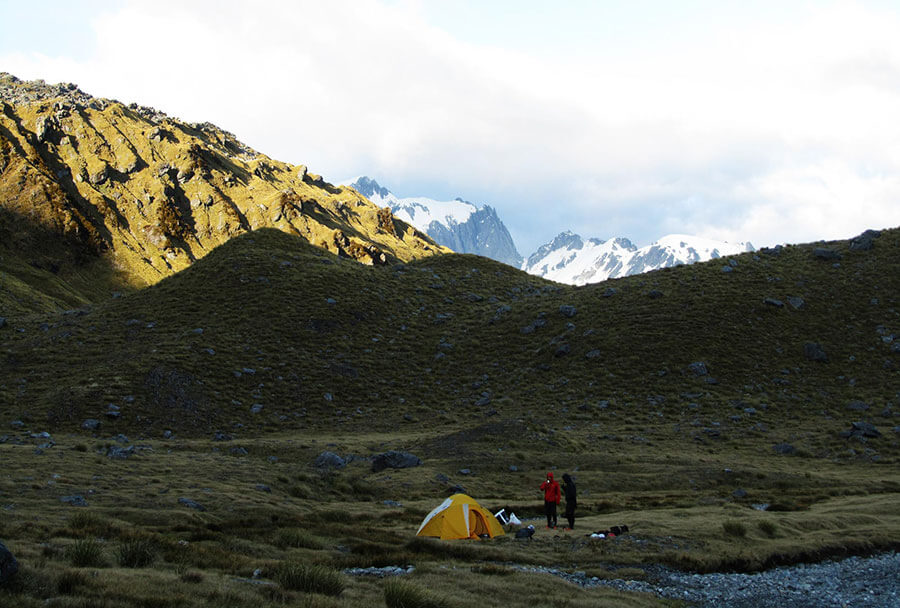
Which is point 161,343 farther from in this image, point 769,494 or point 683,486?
point 769,494

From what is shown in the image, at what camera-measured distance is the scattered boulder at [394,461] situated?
3894 centimetres

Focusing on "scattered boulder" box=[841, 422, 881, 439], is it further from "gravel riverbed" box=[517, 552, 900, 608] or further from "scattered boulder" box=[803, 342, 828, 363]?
"gravel riverbed" box=[517, 552, 900, 608]

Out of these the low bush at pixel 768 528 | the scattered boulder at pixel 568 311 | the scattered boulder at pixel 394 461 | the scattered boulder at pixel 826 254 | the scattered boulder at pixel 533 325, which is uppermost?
the scattered boulder at pixel 826 254

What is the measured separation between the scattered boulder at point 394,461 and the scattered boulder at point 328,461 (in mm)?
2136

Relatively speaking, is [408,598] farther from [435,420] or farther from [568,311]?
[568,311]

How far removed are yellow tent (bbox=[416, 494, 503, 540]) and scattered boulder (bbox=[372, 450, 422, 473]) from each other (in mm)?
13117

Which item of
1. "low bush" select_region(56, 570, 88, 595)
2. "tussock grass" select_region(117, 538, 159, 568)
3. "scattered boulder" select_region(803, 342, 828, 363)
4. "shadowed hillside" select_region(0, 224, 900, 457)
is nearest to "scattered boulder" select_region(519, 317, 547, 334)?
"shadowed hillside" select_region(0, 224, 900, 457)

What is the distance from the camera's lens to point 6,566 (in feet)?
37.9

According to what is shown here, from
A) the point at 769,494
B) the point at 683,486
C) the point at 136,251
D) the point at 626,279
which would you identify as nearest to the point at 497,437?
the point at 683,486

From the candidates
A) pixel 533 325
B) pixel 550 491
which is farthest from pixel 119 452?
pixel 533 325

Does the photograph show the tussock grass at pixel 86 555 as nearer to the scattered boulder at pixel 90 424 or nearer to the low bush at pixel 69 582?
the low bush at pixel 69 582

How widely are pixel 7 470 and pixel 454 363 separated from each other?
42.1 metres

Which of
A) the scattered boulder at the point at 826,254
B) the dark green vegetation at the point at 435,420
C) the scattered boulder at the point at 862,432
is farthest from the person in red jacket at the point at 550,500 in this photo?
the scattered boulder at the point at 826,254

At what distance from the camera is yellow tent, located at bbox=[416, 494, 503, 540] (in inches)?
1004
